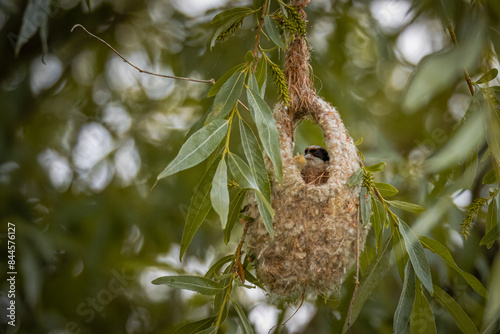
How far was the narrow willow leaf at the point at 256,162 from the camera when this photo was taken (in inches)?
55.2

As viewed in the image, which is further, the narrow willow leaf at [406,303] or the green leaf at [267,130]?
the narrow willow leaf at [406,303]

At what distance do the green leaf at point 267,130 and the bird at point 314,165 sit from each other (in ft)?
1.62

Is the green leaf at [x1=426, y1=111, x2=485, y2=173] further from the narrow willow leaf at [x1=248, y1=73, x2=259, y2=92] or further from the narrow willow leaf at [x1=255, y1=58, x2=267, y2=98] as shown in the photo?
the narrow willow leaf at [x1=255, y1=58, x2=267, y2=98]

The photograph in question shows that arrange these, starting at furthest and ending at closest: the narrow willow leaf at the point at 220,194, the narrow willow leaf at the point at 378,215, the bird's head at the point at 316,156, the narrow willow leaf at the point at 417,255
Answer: the bird's head at the point at 316,156, the narrow willow leaf at the point at 378,215, the narrow willow leaf at the point at 417,255, the narrow willow leaf at the point at 220,194

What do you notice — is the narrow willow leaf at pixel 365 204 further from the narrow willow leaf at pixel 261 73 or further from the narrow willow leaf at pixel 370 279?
the narrow willow leaf at pixel 261 73

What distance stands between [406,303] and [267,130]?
0.70 metres

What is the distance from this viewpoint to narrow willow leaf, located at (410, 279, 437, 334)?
1662 millimetres

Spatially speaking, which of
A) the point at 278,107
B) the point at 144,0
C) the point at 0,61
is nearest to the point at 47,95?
the point at 0,61

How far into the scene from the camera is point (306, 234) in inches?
65.4

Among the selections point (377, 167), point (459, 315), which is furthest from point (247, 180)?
point (459, 315)

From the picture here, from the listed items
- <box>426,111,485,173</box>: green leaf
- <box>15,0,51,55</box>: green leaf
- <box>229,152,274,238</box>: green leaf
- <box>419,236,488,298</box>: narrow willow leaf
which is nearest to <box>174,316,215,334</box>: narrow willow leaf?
<box>229,152,274,238</box>: green leaf

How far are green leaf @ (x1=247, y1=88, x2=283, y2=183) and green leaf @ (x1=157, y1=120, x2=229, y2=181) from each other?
9 centimetres

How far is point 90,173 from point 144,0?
109cm

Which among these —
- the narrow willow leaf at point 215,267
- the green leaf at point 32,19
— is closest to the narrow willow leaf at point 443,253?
the narrow willow leaf at point 215,267
